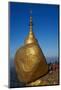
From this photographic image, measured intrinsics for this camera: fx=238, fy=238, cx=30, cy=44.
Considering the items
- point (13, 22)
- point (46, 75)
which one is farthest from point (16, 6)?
point (46, 75)

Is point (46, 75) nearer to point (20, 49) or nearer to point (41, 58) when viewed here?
point (41, 58)

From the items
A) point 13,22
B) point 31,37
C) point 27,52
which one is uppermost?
point 13,22

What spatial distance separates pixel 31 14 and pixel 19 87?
83 centimetres

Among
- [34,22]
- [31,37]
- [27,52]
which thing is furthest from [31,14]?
[27,52]

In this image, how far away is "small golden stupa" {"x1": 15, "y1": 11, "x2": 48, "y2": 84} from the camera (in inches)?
105

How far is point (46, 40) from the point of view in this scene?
2740 mm

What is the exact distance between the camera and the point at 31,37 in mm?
2703

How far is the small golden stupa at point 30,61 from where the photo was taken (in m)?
2.66

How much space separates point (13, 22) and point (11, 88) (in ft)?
2.38

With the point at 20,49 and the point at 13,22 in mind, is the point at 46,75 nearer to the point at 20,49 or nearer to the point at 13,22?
the point at 20,49

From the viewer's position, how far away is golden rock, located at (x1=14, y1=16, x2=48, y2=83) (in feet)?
8.71

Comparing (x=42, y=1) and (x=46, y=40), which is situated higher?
(x=42, y=1)

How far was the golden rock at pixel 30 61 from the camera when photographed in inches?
105

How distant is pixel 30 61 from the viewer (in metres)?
2.69
